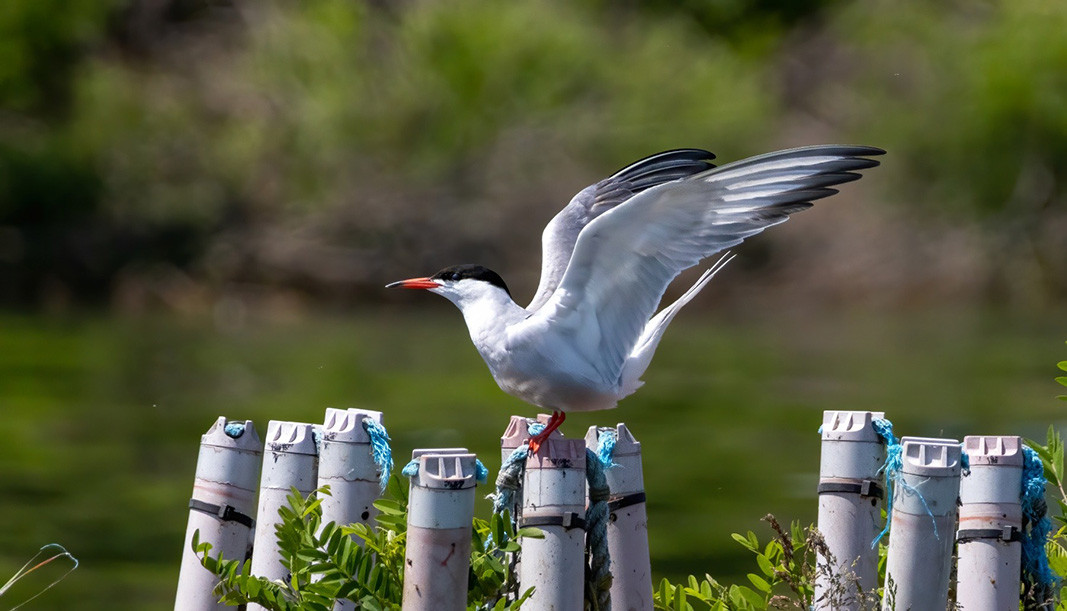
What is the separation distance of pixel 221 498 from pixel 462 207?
1502cm

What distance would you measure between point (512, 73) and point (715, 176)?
1768 centimetres

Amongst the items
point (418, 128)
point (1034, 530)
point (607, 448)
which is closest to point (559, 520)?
point (607, 448)

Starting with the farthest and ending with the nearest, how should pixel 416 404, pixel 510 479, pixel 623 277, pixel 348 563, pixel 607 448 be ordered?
1. pixel 416 404
2. pixel 623 277
3. pixel 607 448
4. pixel 510 479
5. pixel 348 563

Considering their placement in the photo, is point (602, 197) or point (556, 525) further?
point (602, 197)

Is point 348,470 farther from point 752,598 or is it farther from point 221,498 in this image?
point 752,598

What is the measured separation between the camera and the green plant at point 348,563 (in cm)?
248

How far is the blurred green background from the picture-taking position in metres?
9.60

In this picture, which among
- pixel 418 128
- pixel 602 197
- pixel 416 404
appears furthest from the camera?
pixel 418 128

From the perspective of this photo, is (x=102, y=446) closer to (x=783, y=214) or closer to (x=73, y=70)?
(x=783, y=214)

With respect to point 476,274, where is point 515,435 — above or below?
below

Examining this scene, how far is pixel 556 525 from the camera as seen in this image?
8.11 feet

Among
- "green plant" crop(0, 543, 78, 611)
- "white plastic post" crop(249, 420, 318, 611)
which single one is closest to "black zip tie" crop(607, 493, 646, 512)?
"white plastic post" crop(249, 420, 318, 611)

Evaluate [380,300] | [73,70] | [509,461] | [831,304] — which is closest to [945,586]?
[509,461]

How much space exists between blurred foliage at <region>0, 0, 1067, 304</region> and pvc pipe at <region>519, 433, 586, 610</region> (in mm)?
14201
